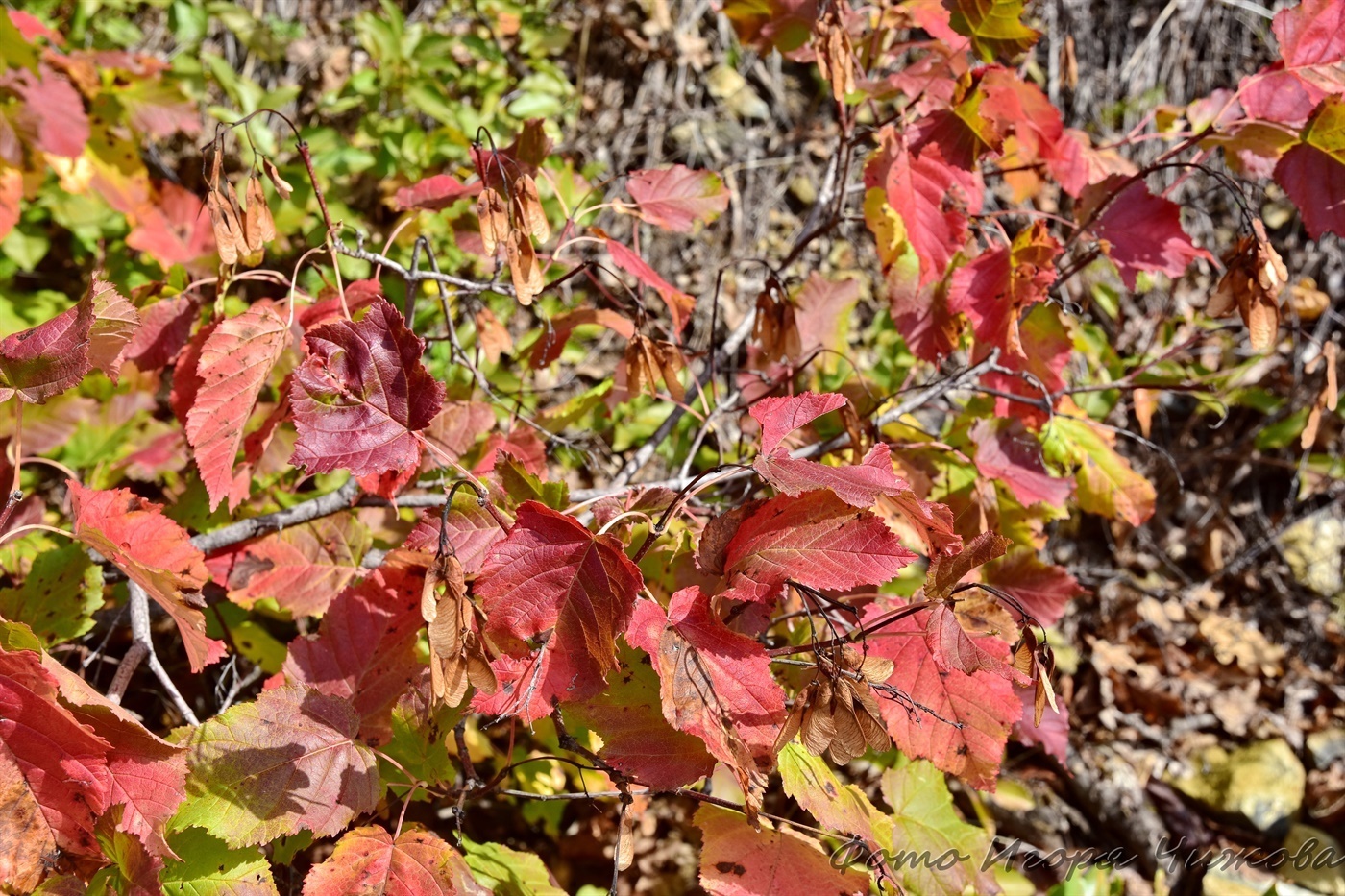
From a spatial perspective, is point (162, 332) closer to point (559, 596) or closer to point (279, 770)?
point (279, 770)

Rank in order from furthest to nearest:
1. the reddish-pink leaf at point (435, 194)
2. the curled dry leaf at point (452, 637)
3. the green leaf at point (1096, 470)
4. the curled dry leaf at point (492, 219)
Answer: the green leaf at point (1096, 470) → the reddish-pink leaf at point (435, 194) → the curled dry leaf at point (492, 219) → the curled dry leaf at point (452, 637)

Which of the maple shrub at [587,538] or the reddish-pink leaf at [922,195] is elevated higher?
the reddish-pink leaf at [922,195]

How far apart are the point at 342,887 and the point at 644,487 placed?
2.14 ft

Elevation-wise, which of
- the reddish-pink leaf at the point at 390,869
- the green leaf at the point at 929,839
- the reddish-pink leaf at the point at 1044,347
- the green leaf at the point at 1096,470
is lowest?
the green leaf at the point at 929,839

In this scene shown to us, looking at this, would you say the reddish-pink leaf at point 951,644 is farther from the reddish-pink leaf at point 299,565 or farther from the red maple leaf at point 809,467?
the reddish-pink leaf at point 299,565

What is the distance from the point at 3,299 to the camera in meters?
2.63

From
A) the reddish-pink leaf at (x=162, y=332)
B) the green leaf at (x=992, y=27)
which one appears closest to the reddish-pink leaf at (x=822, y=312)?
the green leaf at (x=992, y=27)

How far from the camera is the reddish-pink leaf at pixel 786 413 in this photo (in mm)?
1122

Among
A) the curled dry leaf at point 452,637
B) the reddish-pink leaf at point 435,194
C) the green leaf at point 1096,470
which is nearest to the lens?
the curled dry leaf at point 452,637

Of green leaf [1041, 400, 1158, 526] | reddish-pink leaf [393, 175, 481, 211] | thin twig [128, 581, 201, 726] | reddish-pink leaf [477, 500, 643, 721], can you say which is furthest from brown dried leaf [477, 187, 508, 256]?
green leaf [1041, 400, 1158, 526]

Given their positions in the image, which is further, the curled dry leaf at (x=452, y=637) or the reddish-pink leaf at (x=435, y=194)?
the reddish-pink leaf at (x=435, y=194)

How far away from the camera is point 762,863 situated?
1247mm

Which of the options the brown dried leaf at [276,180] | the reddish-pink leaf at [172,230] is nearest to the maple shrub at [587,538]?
the brown dried leaf at [276,180]

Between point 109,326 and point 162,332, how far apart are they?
464 millimetres
